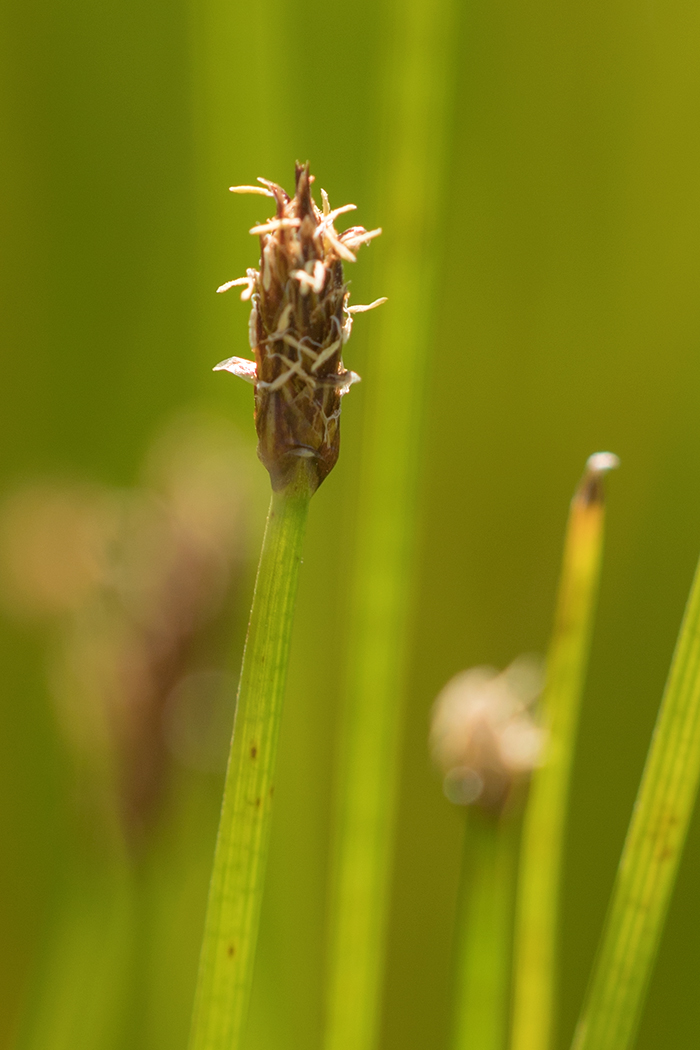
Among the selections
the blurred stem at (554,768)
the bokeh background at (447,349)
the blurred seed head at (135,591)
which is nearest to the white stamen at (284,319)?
the blurred stem at (554,768)

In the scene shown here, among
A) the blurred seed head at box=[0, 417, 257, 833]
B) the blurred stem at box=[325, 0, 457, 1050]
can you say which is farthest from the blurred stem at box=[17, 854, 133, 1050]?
the blurred stem at box=[325, 0, 457, 1050]

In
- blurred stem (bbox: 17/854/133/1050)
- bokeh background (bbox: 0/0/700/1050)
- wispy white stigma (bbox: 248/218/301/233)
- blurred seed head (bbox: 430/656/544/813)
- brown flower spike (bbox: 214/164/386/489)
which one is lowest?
blurred stem (bbox: 17/854/133/1050)

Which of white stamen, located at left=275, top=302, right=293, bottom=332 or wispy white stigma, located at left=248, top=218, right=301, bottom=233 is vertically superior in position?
wispy white stigma, located at left=248, top=218, right=301, bottom=233

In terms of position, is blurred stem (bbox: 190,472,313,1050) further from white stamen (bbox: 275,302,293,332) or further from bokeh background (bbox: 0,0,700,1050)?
bokeh background (bbox: 0,0,700,1050)

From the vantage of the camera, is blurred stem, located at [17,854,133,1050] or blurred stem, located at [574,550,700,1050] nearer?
blurred stem, located at [574,550,700,1050]

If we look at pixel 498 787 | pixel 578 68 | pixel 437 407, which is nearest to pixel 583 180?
pixel 578 68

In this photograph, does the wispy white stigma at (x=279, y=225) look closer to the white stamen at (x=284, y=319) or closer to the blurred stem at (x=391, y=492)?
the white stamen at (x=284, y=319)

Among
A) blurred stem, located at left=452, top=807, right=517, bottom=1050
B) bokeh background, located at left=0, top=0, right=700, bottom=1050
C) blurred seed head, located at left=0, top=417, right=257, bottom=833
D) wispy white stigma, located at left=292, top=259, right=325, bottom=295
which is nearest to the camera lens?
wispy white stigma, located at left=292, top=259, right=325, bottom=295

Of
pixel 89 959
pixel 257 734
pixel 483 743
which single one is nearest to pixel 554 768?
pixel 483 743
